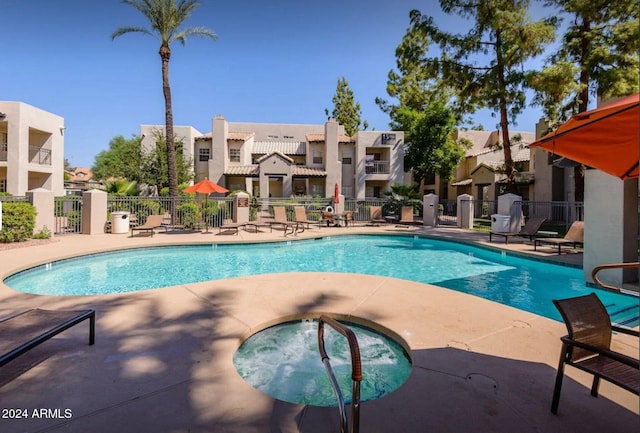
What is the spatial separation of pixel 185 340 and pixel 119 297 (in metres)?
2.46

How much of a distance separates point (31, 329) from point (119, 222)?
12826 mm

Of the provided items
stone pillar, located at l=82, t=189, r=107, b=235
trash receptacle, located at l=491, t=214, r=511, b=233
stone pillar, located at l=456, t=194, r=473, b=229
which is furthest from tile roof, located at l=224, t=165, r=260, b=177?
trash receptacle, located at l=491, t=214, r=511, b=233

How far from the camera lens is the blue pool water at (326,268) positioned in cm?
754

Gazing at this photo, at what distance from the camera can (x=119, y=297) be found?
18.4ft

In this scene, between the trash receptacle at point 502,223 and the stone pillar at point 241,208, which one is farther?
the stone pillar at point 241,208

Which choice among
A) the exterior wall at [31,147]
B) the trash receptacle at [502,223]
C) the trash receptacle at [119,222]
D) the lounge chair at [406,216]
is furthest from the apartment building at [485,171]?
the exterior wall at [31,147]

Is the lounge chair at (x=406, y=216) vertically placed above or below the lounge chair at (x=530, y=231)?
above

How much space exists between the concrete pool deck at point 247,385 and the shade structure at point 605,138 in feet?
4.57

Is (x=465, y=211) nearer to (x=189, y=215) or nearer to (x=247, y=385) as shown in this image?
(x=189, y=215)

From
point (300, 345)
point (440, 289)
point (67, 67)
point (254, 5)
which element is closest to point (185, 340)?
point (300, 345)

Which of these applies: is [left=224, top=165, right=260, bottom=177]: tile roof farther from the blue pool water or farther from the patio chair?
the patio chair

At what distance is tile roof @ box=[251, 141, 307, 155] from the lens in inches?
1428

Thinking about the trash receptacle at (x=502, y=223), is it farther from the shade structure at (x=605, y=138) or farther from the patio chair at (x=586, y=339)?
the patio chair at (x=586, y=339)

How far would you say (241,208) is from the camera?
17125mm
